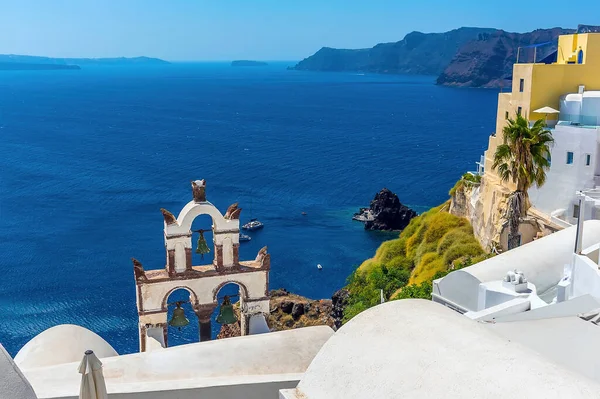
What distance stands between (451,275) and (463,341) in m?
11.6

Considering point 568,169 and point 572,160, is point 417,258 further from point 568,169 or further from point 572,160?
point 572,160

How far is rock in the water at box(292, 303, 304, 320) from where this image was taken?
4594 cm

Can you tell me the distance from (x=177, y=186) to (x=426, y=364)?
79870 millimetres

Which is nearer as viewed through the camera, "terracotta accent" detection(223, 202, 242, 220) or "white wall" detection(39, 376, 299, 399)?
"white wall" detection(39, 376, 299, 399)

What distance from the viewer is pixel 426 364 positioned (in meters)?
7.96

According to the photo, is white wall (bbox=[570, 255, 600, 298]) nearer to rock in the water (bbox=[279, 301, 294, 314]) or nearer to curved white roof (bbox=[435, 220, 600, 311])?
curved white roof (bbox=[435, 220, 600, 311])

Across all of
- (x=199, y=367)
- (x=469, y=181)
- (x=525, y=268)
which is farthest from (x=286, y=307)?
(x=199, y=367)

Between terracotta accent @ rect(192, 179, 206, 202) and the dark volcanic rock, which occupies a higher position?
terracotta accent @ rect(192, 179, 206, 202)

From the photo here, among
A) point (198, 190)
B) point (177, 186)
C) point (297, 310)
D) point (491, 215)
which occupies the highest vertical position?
point (198, 190)

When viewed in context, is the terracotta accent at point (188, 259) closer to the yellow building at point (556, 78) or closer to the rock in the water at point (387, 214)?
the yellow building at point (556, 78)

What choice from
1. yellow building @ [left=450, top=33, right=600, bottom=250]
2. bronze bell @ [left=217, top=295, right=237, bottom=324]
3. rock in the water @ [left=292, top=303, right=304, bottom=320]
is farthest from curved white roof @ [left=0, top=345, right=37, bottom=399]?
rock in the water @ [left=292, top=303, right=304, bottom=320]

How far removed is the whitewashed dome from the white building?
22.5 meters

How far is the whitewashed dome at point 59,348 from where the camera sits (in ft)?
37.3

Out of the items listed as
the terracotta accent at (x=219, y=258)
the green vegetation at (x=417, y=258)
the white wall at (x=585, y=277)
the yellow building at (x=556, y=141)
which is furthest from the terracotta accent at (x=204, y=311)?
the yellow building at (x=556, y=141)
